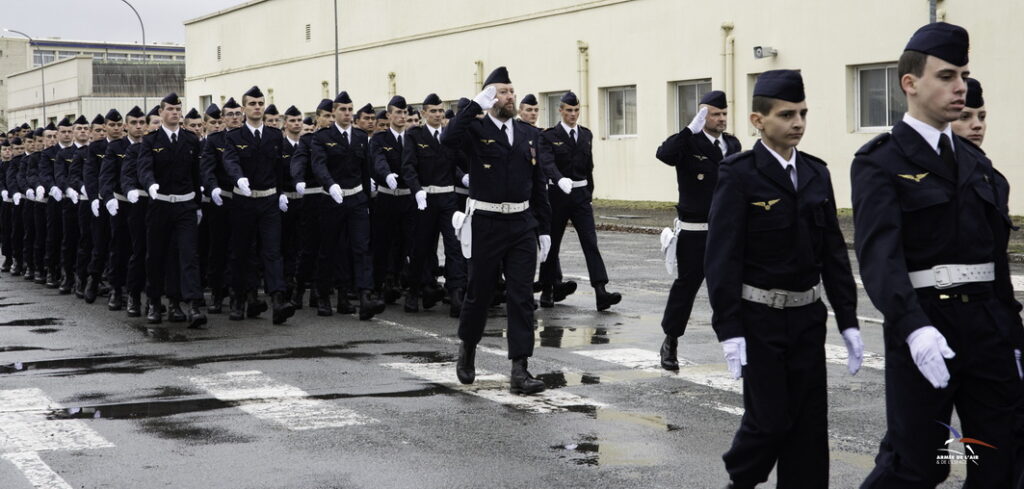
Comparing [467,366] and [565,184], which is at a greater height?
[565,184]

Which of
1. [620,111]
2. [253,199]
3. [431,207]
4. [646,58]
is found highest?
[646,58]

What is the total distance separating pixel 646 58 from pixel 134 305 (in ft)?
67.7

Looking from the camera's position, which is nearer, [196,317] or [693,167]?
[693,167]

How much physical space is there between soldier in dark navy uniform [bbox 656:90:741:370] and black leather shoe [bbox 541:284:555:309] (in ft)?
14.1

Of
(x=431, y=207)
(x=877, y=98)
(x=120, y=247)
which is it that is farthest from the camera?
(x=877, y=98)

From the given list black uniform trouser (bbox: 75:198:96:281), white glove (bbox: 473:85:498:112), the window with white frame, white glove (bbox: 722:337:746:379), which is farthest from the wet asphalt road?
the window with white frame

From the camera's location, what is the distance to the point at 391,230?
15.2 m

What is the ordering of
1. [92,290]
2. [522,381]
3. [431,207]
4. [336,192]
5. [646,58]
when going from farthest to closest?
[646,58], [92,290], [431,207], [336,192], [522,381]

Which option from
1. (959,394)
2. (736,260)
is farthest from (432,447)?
(959,394)

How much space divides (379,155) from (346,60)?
34192mm

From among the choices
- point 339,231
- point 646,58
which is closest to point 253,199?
point 339,231

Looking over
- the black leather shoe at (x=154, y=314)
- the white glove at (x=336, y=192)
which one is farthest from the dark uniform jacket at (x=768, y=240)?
the black leather shoe at (x=154, y=314)

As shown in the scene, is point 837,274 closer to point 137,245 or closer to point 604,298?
point 604,298

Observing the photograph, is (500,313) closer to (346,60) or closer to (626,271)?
(626,271)
